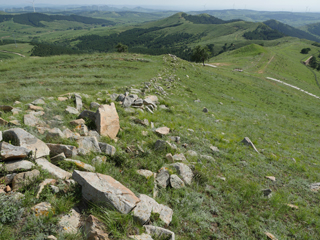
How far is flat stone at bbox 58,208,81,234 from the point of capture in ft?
13.5

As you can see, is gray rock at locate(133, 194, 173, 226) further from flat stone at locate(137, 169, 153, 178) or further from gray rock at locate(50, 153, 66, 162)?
gray rock at locate(50, 153, 66, 162)

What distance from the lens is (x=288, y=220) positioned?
24.5 ft

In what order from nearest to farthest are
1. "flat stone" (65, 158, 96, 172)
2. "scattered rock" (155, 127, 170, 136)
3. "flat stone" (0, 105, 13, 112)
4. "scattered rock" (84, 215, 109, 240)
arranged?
"scattered rock" (84, 215, 109, 240) < "flat stone" (65, 158, 96, 172) < "flat stone" (0, 105, 13, 112) < "scattered rock" (155, 127, 170, 136)

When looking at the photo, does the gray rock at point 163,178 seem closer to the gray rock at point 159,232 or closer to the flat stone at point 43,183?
the gray rock at point 159,232

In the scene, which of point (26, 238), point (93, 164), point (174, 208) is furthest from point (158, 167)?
point (26, 238)

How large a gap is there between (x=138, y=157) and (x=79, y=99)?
7651 millimetres

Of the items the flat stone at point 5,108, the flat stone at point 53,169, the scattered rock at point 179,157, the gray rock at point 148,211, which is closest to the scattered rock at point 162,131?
the scattered rock at point 179,157

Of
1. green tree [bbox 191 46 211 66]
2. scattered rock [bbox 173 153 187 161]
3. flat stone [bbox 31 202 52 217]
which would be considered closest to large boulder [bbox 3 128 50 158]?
flat stone [bbox 31 202 52 217]

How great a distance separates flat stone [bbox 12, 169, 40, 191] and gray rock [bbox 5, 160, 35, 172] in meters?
0.24

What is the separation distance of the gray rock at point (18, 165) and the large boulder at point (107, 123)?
160 inches

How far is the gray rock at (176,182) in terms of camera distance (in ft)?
24.5

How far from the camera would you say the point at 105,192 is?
4848 millimetres

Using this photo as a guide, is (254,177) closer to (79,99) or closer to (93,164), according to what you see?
(93,164)

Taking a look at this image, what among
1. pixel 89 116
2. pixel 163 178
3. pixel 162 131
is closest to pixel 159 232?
pixel 163 178
